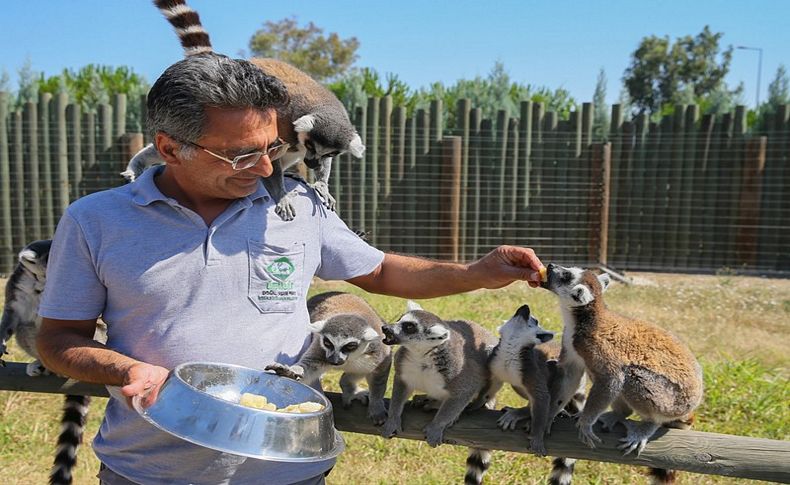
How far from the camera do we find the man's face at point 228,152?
2.14 metres

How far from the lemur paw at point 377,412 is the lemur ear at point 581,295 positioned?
93 centimetres

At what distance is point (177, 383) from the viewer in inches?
74.5

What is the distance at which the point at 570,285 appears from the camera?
9.48 feet

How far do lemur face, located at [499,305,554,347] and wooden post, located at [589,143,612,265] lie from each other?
26.3 ft

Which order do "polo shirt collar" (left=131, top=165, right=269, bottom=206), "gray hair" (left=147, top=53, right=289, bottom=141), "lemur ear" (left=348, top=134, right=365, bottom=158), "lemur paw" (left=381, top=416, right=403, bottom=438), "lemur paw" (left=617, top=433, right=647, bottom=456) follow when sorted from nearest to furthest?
"gray hair" (left=147, top=53, right=289, bottom=141), "polo shirt collar" (left=131, top=165, right=269, bottom=206), "lemur paw" (left=617, top=433, right=647, bottom=456), "lemur paw" (left=381, top=416, right=403, bottom=438), "lemur ear" (left=348, top=134, right=365, bottom=158)

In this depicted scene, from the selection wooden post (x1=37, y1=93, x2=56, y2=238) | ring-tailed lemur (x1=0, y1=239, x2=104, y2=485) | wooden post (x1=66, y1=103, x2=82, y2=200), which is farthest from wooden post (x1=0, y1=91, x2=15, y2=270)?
ring-tailed lemur (x1=0, y1=239, x2=104, y2=485)

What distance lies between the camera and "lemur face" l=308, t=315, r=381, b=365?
288 cm

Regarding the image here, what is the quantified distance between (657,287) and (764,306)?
143 centimetres

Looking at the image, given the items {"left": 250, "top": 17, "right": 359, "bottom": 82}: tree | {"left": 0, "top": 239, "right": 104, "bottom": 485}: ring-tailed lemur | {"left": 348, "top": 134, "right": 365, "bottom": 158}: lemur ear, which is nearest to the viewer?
{"left": 0, "top": 239, "right": 104, "bottom": 485}: ring-tailed lemur

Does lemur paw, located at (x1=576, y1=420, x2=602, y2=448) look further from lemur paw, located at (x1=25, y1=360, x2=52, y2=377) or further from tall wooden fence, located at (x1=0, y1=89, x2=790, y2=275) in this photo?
tall wooden fence, located at (x1=0, y1=89, x2=790, y2=275)

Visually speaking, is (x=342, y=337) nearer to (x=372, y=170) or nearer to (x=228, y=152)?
(x=228, y=152)

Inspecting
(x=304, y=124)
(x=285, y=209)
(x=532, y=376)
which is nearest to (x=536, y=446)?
(x=532, y=376)

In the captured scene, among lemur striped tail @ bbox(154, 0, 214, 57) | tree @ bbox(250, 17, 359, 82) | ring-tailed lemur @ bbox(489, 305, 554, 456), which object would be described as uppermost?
tree @ bbox(250, 17, 359, 82)

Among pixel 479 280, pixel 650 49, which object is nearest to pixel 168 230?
pixel 479 280
